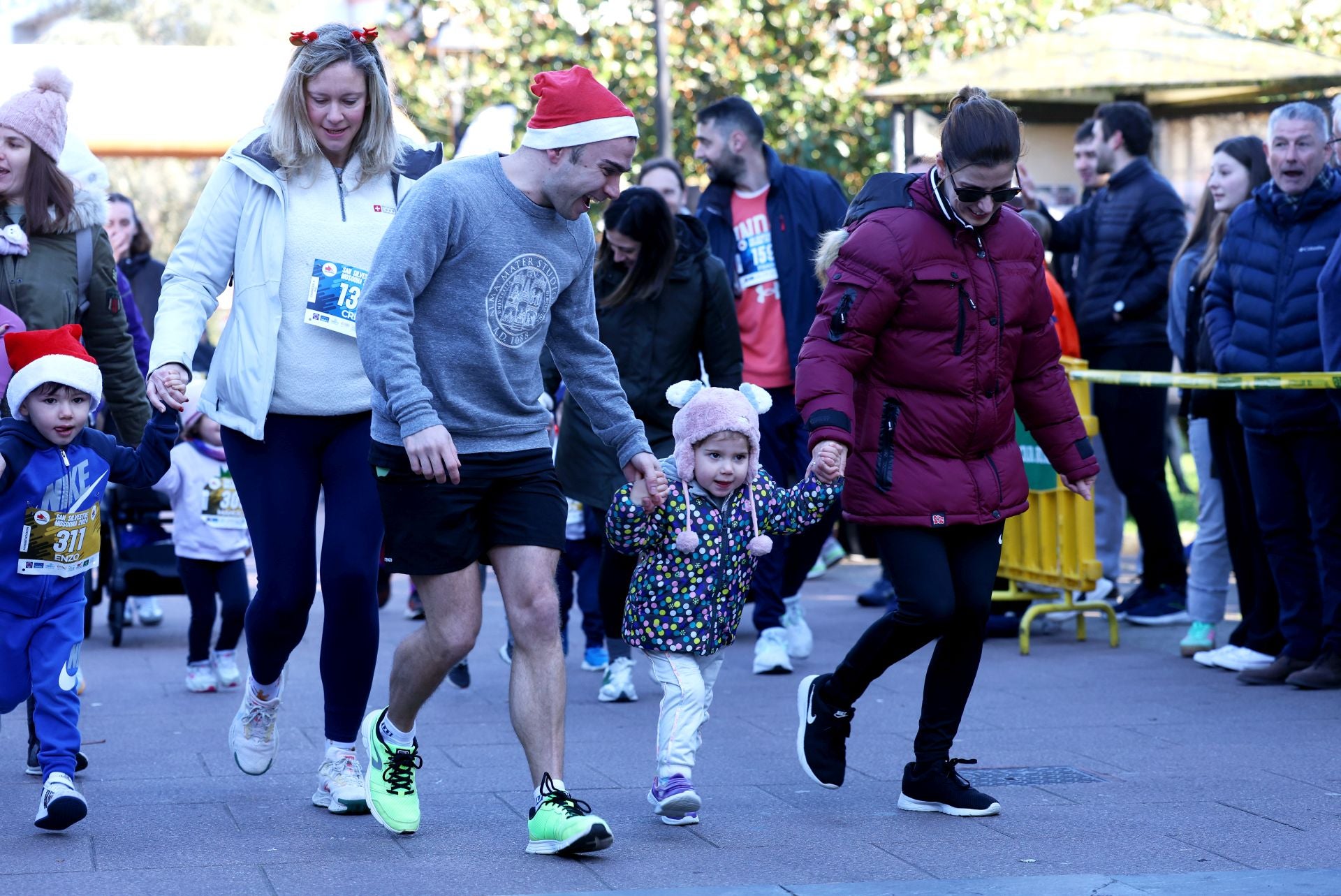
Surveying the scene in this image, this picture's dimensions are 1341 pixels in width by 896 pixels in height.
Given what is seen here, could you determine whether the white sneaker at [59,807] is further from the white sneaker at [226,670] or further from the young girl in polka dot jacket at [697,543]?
the white sneaker at [226,670]

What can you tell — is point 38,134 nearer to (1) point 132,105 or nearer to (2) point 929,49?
(1) point 132,105

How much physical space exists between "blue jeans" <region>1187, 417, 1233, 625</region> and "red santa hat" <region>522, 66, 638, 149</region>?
4.36m

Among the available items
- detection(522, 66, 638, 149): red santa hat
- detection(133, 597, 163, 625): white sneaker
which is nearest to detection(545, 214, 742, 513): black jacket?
detection(522, 66, 638, 149): red santa hat

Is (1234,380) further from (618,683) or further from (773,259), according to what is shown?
(618,683)

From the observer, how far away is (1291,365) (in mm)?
7340

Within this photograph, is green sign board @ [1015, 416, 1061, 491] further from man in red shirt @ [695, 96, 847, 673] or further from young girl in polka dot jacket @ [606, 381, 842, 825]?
young girl in polka dot jacket @ [606, 381, 842, 825]

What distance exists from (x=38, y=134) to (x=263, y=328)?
1291 millimetres

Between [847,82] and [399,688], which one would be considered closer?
[399,688]

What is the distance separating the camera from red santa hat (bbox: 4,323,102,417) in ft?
17.2

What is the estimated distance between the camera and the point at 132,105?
15109 millimetres

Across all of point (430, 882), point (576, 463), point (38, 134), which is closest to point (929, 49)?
point (576, 463)

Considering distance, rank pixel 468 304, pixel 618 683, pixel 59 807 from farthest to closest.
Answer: pixel 618 683 → pixel 59 807 → pixel 468 304

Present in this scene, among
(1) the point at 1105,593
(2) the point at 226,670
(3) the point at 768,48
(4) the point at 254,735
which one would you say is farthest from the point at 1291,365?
(3) the point at 768,48

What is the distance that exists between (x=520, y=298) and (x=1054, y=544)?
4.62 meters
